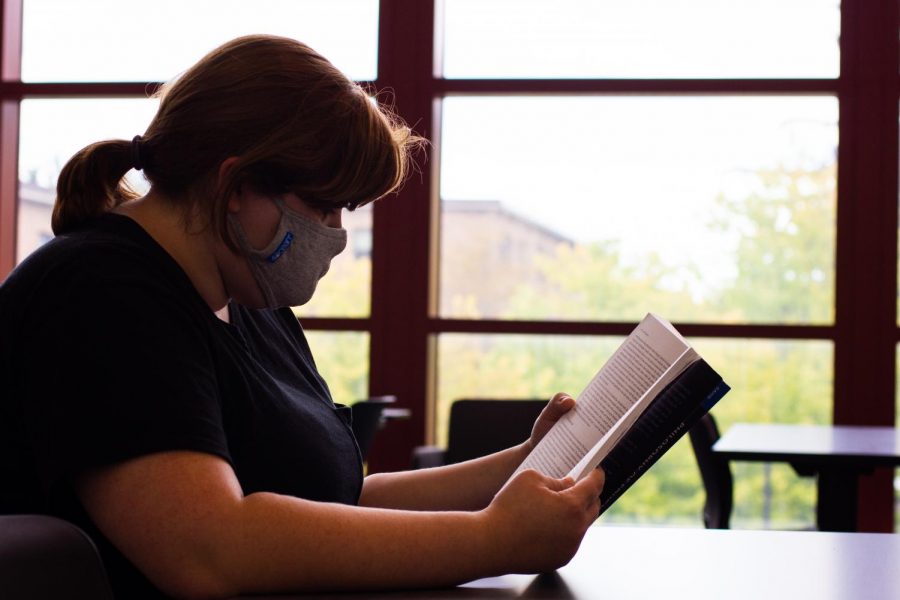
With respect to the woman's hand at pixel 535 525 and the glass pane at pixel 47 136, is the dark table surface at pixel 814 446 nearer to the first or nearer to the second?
the woman's hand at pixel 535 525

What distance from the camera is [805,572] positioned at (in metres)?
1.11

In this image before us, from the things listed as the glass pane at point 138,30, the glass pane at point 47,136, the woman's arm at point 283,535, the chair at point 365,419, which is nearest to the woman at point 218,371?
the woman's arm at point 283,535

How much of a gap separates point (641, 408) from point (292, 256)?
0.46 m

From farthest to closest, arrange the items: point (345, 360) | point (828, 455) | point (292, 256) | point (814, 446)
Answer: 1. point (345, 360)
2. point (814, 446)
3. point (828, 455)
4. point (292, 256)

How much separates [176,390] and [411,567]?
0.27m

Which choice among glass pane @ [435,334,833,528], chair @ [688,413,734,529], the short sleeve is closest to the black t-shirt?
the short sleeve

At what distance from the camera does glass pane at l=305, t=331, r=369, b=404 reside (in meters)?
4.67

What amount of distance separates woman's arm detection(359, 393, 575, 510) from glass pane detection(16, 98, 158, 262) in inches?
146

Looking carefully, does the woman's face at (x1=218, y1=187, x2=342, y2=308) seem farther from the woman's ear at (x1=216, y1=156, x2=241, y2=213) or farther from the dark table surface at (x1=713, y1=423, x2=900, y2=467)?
the dark table surface at (x1=713, y1=423, x2=900, y2=467)

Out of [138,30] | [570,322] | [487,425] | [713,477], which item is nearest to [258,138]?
[487,425]

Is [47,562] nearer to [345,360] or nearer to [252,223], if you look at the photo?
[252,223]

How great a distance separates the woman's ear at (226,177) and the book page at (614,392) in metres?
0.46

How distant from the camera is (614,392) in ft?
4.06

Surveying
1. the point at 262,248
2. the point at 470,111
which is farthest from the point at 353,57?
the point at 262,248
